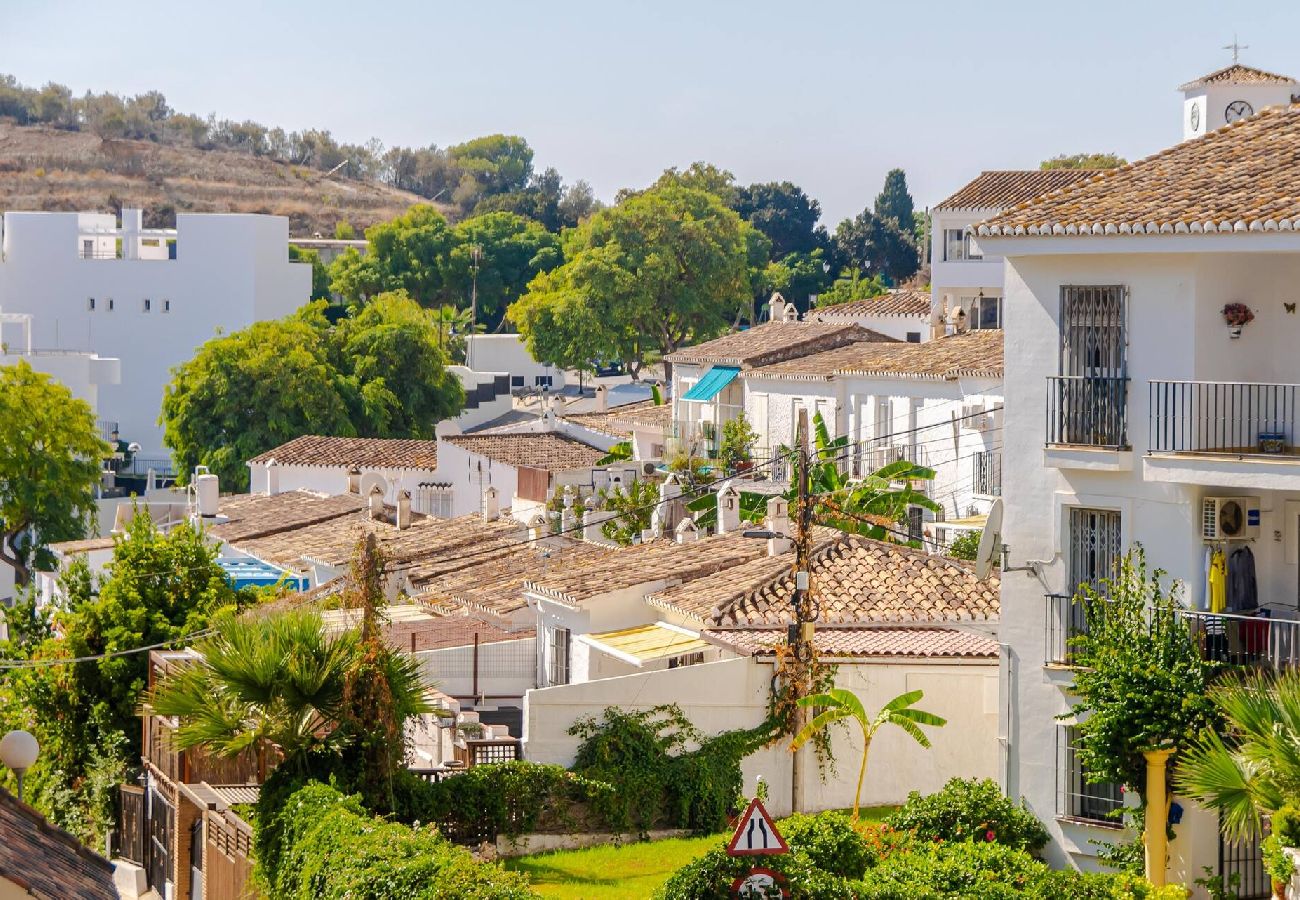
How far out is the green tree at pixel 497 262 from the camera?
135750 mm

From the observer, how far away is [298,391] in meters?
88.1

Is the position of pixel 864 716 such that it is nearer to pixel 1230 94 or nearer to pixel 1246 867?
pixel 1246 867

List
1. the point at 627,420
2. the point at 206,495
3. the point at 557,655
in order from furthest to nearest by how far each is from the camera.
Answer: the point at 627,420 < the point at 206,495 < the point at 557,655

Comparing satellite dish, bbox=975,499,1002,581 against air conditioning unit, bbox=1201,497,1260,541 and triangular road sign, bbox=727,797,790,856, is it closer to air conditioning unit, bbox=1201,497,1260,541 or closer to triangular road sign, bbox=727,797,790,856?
air conditioning unit, bbox=1201,497,1260,541

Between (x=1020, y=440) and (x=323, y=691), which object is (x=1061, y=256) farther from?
(x=323, y=691)

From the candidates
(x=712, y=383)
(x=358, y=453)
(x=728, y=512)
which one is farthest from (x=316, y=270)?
(x=728, y=512)

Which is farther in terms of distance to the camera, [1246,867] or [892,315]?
[892,315]

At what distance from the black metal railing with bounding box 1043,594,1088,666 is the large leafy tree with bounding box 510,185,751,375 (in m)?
72.1

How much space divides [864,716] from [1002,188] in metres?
41.8

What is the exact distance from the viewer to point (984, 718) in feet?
98.7

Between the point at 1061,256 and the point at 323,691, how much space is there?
1017 cm

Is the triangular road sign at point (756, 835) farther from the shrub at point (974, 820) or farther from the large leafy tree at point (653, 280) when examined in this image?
the large leafy tree at point (653, 280)

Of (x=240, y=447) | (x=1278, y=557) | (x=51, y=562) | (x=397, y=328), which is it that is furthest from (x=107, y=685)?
(x=397, y=328)

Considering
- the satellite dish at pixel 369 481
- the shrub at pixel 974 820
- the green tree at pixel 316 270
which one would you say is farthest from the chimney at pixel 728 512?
the green tree at pixel 316 270
